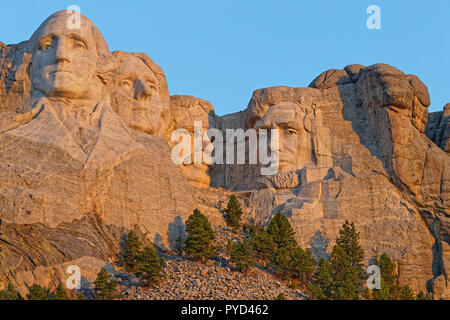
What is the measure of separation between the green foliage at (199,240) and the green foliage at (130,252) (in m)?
1.27

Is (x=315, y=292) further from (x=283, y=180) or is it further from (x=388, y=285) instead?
(x=283, y=180)

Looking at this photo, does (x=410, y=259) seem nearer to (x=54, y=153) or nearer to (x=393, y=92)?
(x=393, y=92)

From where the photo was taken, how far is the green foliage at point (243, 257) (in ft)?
70.7

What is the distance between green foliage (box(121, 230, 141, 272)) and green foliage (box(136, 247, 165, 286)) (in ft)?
1.72

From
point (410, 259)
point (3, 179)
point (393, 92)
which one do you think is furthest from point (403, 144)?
point (3, 179)

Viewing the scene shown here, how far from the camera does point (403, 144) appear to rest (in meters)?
26.9

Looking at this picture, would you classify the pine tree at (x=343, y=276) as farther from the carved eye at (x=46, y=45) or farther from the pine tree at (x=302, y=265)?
the carved eye at (x=46, y=45)

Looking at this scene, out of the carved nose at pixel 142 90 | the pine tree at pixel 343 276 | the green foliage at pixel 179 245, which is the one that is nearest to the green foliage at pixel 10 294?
the green foliage at pixel 179 245

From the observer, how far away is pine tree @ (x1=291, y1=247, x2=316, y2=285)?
22141 mm

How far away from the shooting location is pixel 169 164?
83.6 feet

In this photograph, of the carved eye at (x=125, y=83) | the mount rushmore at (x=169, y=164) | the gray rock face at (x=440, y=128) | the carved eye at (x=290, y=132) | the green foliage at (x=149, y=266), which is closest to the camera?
the green foliage at (x=149, y=266)

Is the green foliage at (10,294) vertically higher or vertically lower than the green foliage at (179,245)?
Answer: lower

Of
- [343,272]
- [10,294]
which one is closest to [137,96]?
[343,272]

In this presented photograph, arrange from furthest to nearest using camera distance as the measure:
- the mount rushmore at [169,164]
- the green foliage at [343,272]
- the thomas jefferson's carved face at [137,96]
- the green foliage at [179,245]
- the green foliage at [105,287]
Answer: the thomas jefferson's carved face at [137,96]
the green foliage at [179,245]
the mount rushmore at [169,164]
the green foliage at [343,272]
the green foliage at [105,287]
